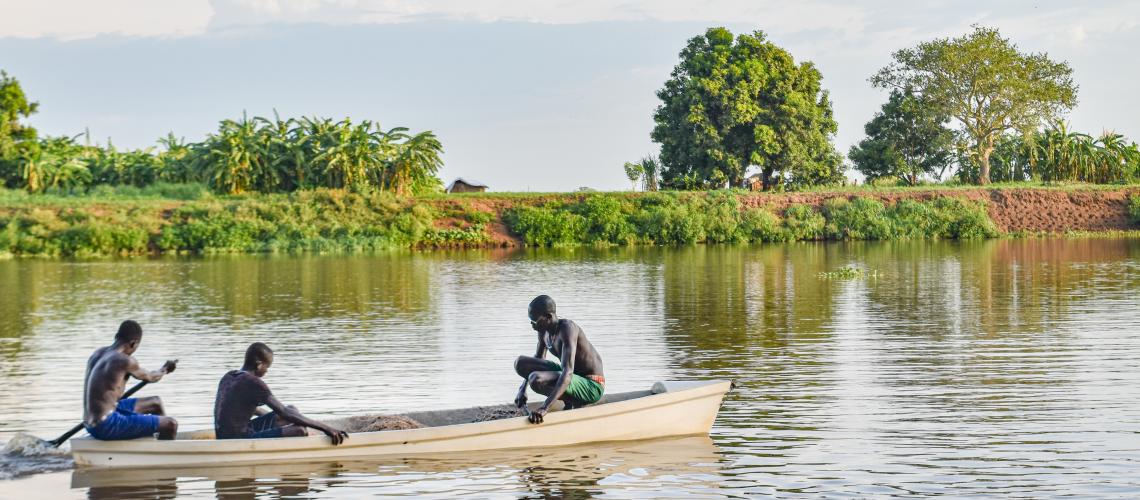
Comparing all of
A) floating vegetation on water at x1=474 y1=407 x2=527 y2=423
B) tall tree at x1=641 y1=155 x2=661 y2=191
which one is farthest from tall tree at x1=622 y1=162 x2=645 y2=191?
floating vegetation on water at x1=474 y1=407 x2=527 y2=423

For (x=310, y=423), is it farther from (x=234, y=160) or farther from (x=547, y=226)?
(x=234, y=160)

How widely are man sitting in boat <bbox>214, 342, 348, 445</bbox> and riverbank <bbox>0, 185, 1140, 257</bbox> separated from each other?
48.0 meters

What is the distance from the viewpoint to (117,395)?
12305mm

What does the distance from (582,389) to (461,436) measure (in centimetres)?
139

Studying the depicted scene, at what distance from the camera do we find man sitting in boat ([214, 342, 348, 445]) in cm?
1210

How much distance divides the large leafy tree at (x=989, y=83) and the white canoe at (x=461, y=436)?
67841mm

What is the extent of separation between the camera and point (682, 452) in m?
13.1

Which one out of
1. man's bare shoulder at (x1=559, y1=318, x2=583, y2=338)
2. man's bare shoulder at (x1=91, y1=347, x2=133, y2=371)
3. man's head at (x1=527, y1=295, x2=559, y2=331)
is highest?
man's head at (x1=527, y1=295, x2=559, y2=331)

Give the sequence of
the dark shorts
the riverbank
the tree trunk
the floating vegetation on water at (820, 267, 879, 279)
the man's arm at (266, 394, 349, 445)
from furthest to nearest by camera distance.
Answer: the tree trunk
the riverbank
the floating vegetation on water at (820, 267, 879, 279)
the dark shorts
the man's arm at (266, 394, 349, 445)

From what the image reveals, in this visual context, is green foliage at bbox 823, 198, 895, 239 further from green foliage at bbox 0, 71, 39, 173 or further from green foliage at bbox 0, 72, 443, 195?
green foliage at bbox 0, 71, 39, 173

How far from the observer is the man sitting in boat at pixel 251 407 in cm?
1210

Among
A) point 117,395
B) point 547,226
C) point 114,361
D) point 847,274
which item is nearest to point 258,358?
point 114,361

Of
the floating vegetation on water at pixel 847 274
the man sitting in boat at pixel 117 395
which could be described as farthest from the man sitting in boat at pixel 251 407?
the floating vegetation on water at pixel 847 274

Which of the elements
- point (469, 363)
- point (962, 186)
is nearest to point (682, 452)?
point (469, 363)
